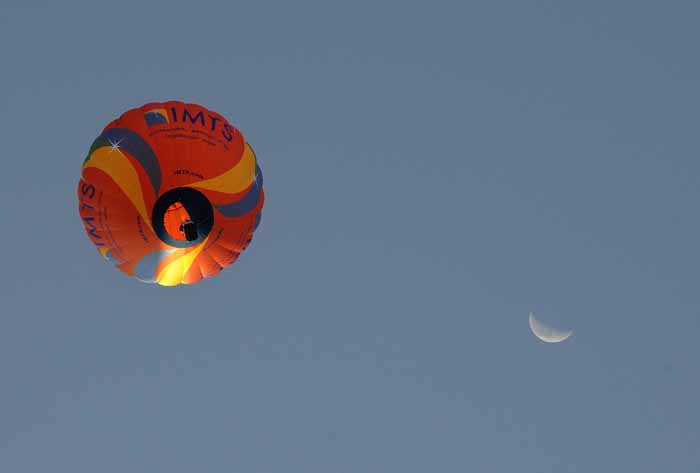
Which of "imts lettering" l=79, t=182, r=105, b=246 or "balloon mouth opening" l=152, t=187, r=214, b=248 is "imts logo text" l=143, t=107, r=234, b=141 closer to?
"balloon mouth opening" l=152, t=187, r=214, b=248

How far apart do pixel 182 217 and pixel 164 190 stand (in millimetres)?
826

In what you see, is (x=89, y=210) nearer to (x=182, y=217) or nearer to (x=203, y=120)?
(x=182, y=217)

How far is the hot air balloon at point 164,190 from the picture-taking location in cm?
4822

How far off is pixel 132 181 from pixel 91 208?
1341 mm

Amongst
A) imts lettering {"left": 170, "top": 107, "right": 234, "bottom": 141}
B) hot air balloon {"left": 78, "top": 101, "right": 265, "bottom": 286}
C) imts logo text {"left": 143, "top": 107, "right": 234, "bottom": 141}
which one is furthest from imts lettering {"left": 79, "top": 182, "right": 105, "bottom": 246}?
imts lettering {"left": 170, "top": 107, "right": 234, "bottom": 141}

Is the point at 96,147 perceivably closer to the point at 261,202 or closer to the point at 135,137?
the point at 135,137

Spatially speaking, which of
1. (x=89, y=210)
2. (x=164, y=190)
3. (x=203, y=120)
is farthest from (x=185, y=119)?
(x=89, y=210)

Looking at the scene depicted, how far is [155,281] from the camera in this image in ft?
163

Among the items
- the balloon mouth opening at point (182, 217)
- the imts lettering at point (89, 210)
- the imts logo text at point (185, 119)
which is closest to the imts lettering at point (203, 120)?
the imts logo text at point (185, 119)

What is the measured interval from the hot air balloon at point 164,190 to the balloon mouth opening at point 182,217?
0.08 ft

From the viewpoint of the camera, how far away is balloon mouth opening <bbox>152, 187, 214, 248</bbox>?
4825cm

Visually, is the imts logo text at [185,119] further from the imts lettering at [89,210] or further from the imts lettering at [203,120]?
the imts lettering at [89,210]

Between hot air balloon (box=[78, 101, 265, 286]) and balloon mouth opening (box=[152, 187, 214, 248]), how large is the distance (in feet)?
0.08

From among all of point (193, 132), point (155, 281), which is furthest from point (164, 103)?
point (155, 281)
